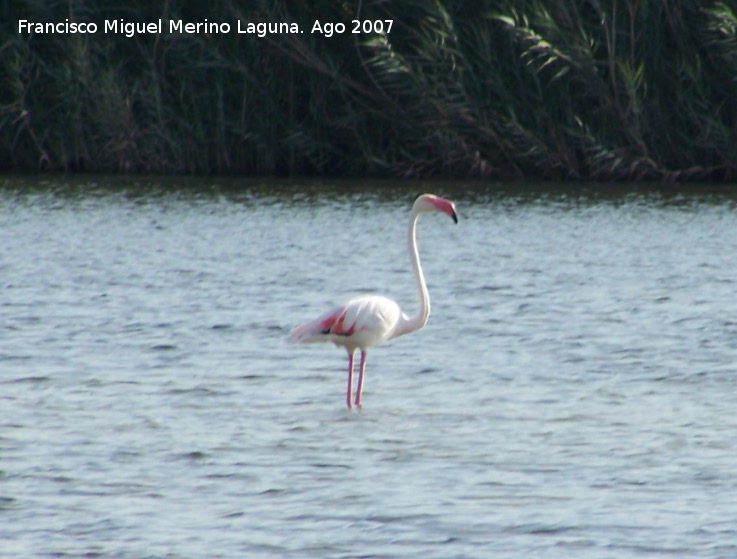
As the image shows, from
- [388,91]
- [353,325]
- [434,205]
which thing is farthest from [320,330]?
[388,91]

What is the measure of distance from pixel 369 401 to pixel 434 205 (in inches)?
49.2

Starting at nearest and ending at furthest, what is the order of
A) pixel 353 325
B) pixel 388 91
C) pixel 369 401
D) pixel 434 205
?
pixel 353 325 → pixel 369 401 → pixel 434 205 → pixel 388 91

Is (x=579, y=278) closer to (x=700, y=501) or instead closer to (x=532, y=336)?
(x=532, y=336)

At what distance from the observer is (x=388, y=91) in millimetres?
24797

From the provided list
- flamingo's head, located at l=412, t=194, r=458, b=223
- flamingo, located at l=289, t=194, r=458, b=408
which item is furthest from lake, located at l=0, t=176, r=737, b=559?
flamingo's head, located at l=412, t=194, r=458, b=223

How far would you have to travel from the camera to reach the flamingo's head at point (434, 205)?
8.77 meters

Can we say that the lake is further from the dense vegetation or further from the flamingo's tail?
the dense vegetation

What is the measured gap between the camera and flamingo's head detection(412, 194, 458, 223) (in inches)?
345

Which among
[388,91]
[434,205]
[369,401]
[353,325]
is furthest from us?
[388,91]

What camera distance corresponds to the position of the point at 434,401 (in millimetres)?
8586

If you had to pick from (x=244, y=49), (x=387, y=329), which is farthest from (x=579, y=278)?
(x=244, y=49)

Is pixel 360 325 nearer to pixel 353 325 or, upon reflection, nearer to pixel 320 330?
pixel 353 325

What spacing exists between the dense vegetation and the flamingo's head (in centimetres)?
1283

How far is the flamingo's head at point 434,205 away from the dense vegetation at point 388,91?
12828mm
